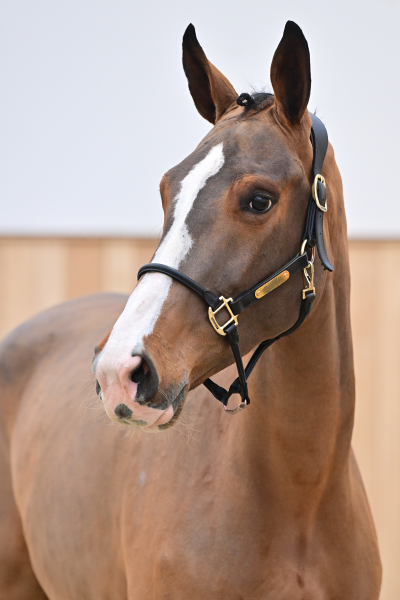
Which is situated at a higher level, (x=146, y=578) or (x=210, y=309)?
(x=210, y=309)

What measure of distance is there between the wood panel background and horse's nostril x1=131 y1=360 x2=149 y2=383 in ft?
7.90

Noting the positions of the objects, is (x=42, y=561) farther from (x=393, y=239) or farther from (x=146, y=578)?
(x=393, y=239)

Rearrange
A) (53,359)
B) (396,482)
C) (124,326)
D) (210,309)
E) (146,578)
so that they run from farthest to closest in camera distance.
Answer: (396,482) < (53,359) < (146,578) < (210,309) < (124,326)

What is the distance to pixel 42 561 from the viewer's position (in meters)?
2.05

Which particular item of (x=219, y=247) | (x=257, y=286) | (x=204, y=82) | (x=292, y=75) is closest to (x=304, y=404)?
(x=257, y=286)

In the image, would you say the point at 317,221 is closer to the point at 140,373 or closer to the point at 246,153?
the point at 246,153

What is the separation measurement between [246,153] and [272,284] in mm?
261

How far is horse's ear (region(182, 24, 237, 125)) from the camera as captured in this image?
1388 mm

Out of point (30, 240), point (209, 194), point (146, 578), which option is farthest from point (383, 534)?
point (209, 194)

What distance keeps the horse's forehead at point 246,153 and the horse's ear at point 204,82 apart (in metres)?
0.20

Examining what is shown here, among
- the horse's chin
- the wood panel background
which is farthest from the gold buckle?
the wood panel background

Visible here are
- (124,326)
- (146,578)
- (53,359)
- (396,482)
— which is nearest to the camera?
(124,326)

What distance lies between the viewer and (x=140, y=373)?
38.7 inches

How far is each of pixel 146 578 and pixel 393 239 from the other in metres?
2.49
